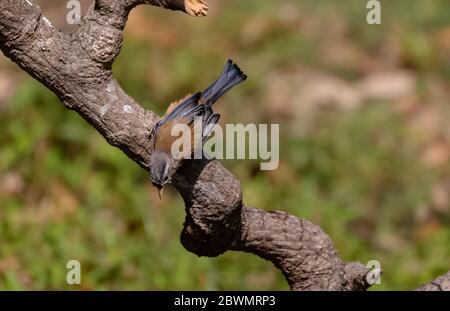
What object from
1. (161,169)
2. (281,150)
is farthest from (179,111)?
(281,150)

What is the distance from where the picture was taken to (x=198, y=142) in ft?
8.38

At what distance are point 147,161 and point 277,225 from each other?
20.0 inches

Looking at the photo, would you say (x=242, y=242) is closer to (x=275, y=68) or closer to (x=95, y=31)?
Answer: (x=95, y=31)

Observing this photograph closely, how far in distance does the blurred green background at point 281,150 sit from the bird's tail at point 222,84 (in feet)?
4.06

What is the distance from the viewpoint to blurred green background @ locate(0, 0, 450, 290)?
401 cm

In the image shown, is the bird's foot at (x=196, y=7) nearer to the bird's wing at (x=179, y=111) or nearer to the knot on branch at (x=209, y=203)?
the bird's wing at (x=179, y=111)

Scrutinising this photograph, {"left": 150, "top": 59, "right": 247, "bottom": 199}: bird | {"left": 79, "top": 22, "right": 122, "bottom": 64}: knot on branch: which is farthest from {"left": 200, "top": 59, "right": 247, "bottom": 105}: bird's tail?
{"left": 79, "top": 22, "right": 122, "bottom": 64}: knot on branch

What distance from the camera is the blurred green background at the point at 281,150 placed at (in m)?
4.01

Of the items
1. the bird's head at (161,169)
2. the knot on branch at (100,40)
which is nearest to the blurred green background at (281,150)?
the bird's head at (161,169)

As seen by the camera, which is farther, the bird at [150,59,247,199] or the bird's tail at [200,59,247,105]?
the bird's tail at [200,59,247,105]

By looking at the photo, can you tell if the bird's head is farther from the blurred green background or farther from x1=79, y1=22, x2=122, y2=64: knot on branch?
the blurred green background

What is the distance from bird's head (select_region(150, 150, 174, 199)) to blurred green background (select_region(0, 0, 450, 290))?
1151 mm

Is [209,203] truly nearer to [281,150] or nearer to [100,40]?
[100,40]
